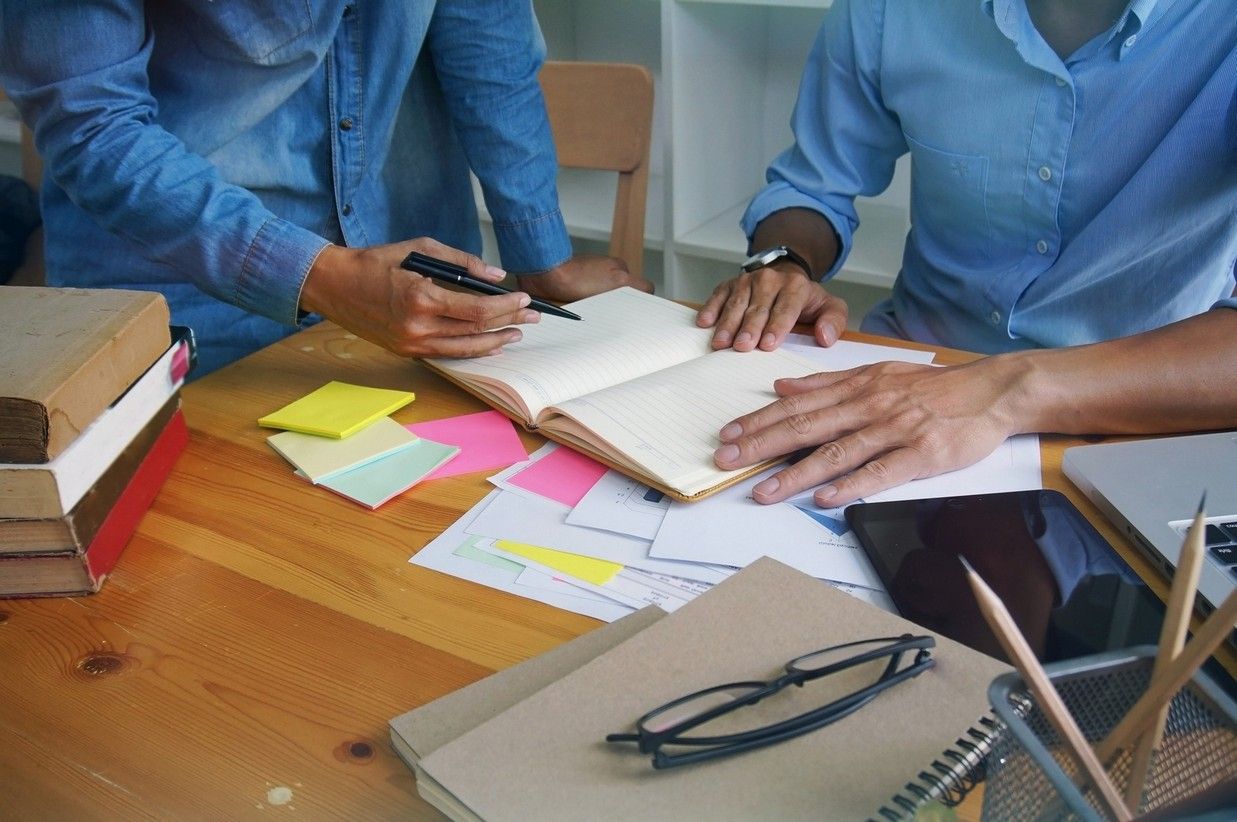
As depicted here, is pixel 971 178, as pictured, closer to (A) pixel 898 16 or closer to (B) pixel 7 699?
(A) pixel 898 16

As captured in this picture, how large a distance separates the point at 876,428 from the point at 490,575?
1.11ft

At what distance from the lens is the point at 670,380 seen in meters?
0.97

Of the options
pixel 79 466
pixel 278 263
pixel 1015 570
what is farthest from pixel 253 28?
pixel 1015 570

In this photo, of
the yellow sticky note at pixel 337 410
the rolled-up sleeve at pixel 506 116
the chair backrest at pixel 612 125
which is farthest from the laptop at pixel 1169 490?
the chair backrest at pixel 612 125

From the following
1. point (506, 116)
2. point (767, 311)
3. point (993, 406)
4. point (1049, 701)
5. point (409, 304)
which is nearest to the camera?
point (1049, 701)

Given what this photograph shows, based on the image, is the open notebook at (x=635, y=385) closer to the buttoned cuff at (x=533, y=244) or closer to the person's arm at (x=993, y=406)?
the person's arm at (x=993, y=406)

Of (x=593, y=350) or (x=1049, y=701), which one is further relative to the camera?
(x=593, y=350)

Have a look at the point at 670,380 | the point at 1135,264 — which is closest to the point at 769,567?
the point at 670,380

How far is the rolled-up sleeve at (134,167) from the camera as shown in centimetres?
104

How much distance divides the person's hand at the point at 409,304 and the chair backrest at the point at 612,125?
2.57 feet

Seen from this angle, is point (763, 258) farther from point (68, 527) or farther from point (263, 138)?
point (68, 527)

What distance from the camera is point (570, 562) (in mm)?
750

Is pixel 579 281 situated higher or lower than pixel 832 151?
lower

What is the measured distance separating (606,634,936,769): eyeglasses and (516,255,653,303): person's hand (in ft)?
2.88
